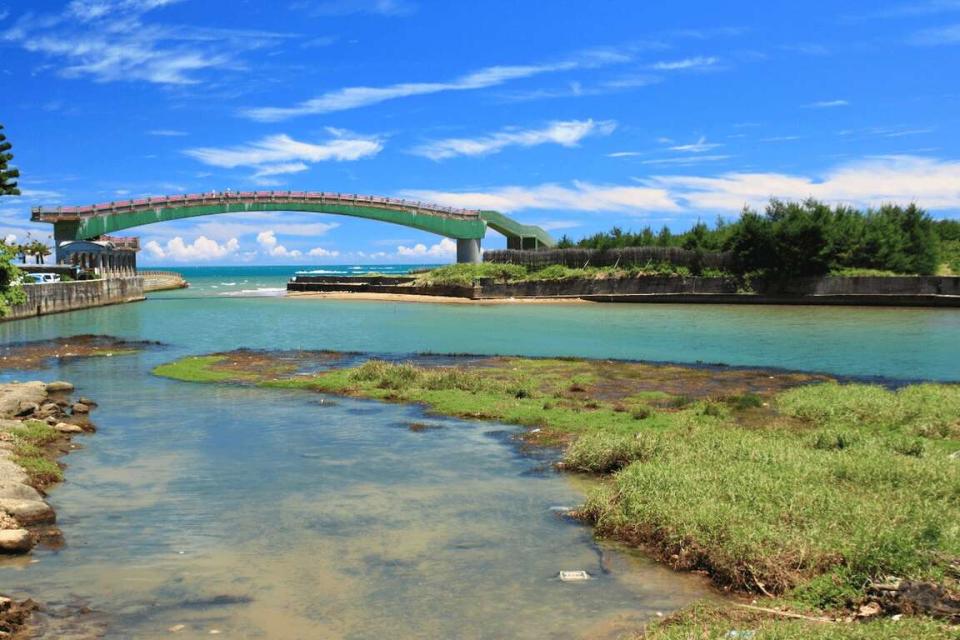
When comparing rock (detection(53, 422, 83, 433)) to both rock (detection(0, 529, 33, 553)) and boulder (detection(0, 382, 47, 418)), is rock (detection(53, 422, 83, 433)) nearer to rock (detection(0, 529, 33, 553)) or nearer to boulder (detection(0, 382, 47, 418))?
boulder (detection(0, 382, 47, 418))

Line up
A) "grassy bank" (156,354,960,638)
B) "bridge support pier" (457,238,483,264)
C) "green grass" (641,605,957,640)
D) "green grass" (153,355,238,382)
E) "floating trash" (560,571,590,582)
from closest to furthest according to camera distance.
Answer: "green grass" (641,605,957,640) → "grassy bank" (156,354,960,638) → "floating trash" (560,571,590,582) → "green grass" (153,355,238,382) → "bridge support pier" (457,238,483,264)

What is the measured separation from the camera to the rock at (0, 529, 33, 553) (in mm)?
8938

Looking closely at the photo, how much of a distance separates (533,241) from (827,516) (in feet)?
257

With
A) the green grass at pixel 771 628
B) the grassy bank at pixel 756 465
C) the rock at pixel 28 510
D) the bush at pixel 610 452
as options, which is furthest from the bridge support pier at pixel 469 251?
the green grass at pixel 771 628

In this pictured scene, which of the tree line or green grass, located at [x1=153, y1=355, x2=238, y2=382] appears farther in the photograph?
the tree line

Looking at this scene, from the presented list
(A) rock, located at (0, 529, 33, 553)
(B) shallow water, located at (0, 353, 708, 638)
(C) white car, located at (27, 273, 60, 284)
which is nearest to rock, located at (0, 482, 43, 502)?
(B) shallow water, located at (0, 353, 708, 638)

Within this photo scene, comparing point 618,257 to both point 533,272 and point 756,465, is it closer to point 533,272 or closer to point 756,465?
point 533,272

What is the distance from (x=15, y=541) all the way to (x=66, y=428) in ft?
24.5

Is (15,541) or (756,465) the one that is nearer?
(15,541)

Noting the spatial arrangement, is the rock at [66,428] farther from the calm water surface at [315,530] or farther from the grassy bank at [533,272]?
the grassy bank at [533,272]

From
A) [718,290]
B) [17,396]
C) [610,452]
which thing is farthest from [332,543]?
[718,290]

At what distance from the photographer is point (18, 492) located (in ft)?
35.1

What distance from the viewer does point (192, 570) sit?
28.5 ft

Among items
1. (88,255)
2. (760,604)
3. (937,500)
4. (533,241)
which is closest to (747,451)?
(937,500)
